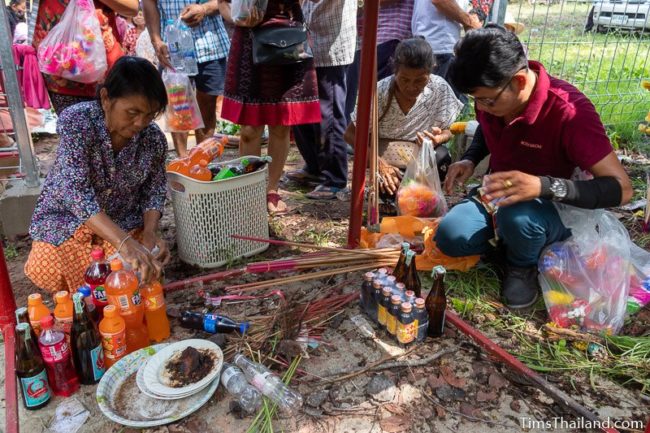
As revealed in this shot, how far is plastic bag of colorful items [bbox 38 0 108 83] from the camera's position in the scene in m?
2.90

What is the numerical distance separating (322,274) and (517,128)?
4.30 feet

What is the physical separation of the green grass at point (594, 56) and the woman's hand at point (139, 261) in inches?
178

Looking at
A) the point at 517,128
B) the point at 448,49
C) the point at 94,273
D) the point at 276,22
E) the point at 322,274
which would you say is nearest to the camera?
the point at 94,273

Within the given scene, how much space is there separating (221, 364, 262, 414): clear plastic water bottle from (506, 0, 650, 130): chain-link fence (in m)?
4.53

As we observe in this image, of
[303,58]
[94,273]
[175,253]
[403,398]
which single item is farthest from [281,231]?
[403,398]

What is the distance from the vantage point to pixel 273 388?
2.01 metres

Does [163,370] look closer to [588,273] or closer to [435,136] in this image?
[588,273]

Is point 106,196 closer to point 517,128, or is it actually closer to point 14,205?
point 14,205

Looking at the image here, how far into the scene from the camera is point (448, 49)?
441cm

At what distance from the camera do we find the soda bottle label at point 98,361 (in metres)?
2.03

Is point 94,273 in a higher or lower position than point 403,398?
higher

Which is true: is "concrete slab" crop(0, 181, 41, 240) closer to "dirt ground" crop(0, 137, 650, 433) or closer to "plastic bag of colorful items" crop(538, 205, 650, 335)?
"dirt ground" crop(0, 137, 650, 433)

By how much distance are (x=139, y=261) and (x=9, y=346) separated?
61cm

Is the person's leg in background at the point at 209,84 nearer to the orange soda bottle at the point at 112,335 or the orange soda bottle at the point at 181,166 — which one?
the orange soda bottle at the point at 181,166
